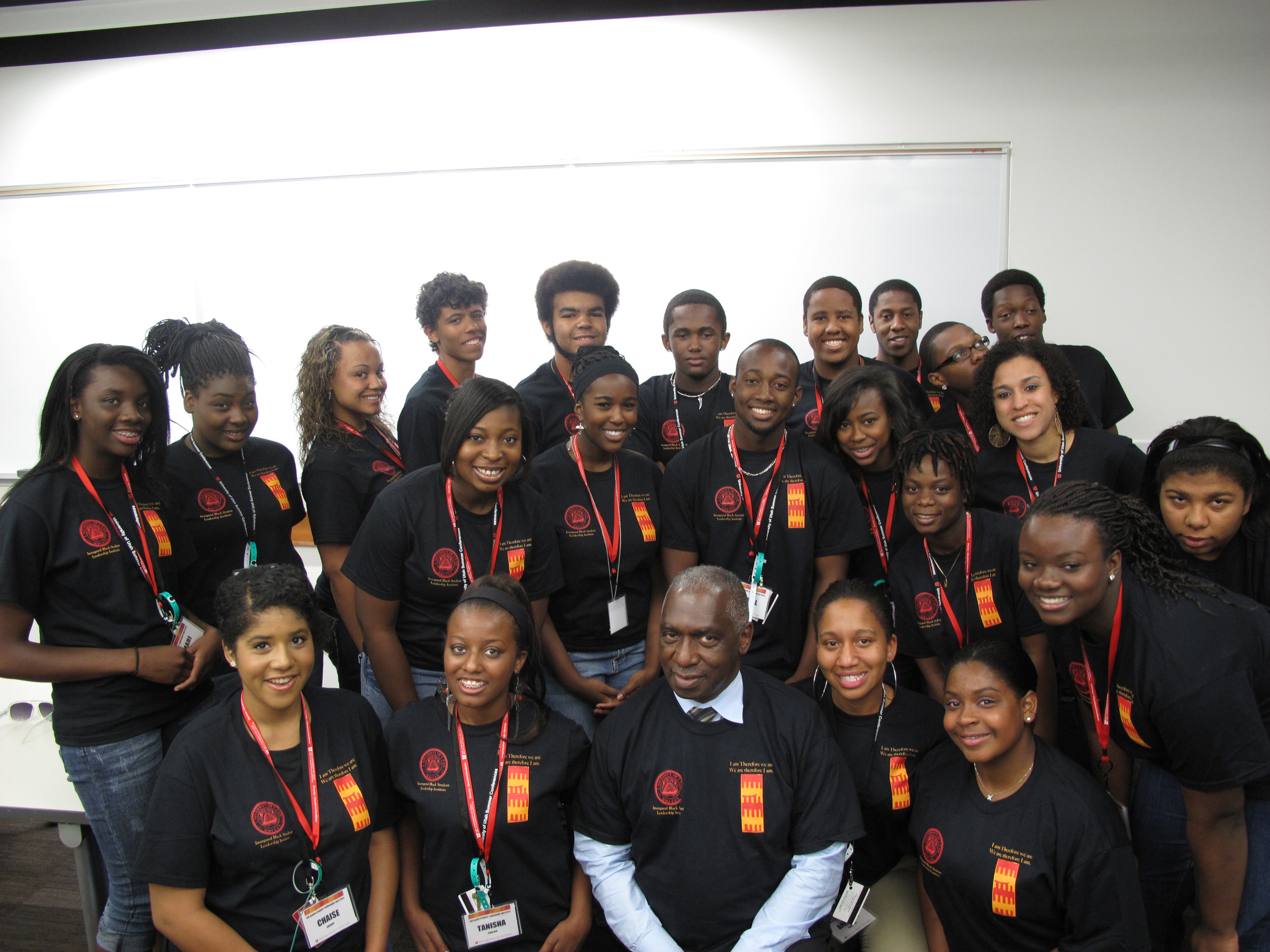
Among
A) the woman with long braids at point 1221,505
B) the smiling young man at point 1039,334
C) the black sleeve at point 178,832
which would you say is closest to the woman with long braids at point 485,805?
the black sleeve at point 178,832

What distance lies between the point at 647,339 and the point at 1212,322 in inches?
119

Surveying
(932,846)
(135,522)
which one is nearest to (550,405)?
(135,522)

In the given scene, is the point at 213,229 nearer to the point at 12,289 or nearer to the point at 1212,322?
the point at 12,289

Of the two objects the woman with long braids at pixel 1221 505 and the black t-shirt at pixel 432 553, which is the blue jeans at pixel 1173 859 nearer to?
the woman with long braids at pixel 1221 505

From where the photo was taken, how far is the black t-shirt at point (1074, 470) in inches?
96.9

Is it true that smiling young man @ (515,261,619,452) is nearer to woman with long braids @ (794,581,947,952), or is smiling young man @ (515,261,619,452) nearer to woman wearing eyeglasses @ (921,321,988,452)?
woman with long braids @ (794,581,947,952)

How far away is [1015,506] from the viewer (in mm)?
2516

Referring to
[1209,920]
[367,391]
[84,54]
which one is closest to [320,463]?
[367,391]

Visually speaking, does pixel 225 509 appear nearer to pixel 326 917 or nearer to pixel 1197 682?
pixel 326 917

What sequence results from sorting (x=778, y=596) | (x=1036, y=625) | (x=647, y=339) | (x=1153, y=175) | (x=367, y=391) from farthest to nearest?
(x=647, y=339) → (x=1153, y=175) → (x=367, y=391) → (x=778, y=596) → (x=1036, y=625)

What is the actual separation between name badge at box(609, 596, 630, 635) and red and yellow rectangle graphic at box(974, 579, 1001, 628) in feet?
3.54

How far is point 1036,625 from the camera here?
2.15 meters

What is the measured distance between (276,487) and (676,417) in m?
1.51

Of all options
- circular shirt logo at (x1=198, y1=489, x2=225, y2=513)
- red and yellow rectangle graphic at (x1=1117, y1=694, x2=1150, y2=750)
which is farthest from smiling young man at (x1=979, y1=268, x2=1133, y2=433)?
circular shirt logo at (x1=198, y1=489, x2=225, y2=513)
